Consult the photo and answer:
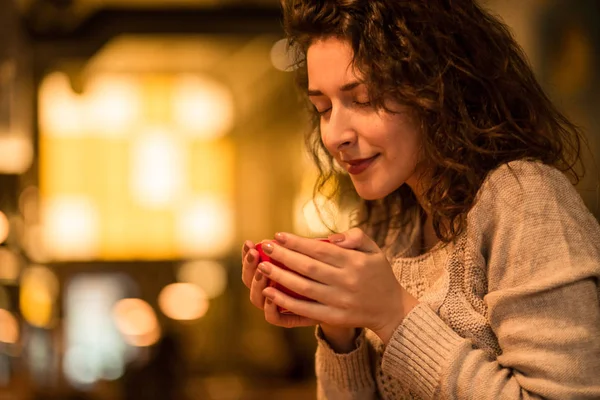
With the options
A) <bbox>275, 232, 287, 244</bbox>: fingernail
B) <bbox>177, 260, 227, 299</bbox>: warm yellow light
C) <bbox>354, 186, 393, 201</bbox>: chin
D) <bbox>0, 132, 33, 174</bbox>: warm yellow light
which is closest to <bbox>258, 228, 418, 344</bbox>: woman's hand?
<bbox>275, 232, 287, 244</bbox>: fingernail

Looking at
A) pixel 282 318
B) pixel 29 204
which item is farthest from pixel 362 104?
pixel 29 204

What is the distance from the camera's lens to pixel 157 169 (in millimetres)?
5672

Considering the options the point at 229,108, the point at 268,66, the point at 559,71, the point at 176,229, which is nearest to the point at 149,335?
the point at 176,229

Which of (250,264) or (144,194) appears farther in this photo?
(144,194)

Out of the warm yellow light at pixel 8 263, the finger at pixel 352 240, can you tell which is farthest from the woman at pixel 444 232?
the warm yellow light at pixel 8 263

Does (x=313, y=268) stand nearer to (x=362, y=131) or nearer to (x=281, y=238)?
(x=281, y=238)

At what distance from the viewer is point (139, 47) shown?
19.1ft

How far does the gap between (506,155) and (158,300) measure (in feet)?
14.5

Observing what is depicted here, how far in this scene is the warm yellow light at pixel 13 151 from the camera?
4371mm

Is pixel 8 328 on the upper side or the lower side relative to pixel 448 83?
lower

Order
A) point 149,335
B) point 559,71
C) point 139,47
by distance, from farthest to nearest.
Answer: point 139,47 < point 149,335 < point 559,71

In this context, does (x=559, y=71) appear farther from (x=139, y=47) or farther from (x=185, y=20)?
(x=139, y=47)

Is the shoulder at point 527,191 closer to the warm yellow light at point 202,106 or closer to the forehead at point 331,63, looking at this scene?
the forehead at point 331,63

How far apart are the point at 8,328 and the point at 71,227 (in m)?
1.52
